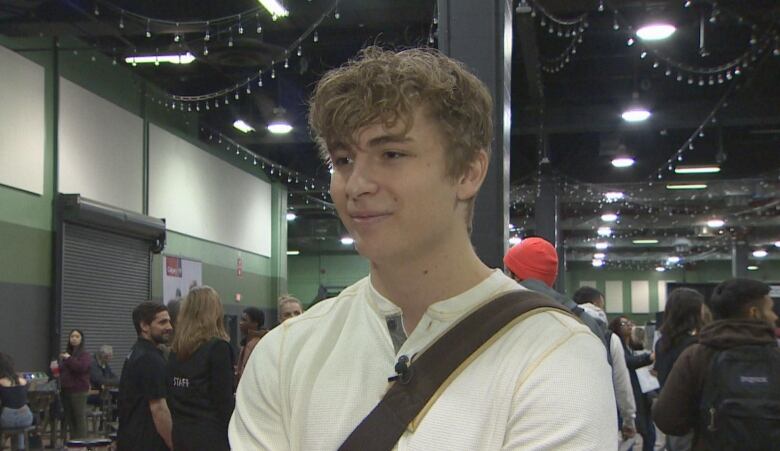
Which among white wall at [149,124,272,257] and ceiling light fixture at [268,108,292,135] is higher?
ceiling light fixture at [268,108,292,135]

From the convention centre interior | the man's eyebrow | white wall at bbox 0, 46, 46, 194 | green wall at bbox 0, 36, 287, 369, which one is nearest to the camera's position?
the man's eyebrow

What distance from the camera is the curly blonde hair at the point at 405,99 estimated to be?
4.06ft

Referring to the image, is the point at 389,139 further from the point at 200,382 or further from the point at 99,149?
the point at 99,149

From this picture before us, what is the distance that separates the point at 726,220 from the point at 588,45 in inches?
552

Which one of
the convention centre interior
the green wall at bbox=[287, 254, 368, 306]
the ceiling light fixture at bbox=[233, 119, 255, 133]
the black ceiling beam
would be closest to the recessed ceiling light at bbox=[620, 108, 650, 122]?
the convention centre interior

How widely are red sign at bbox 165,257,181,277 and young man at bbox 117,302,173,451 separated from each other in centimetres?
945

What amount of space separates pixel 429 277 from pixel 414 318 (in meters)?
0.07

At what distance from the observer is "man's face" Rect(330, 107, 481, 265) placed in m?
1.24

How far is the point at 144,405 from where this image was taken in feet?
16.1

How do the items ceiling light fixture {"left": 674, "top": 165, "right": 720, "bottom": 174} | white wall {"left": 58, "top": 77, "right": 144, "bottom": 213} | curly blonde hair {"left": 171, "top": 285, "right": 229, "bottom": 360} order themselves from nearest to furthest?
curly blonde hair {"left": 171, "top": 285, "right": 229, "bottom": 360} → white wall {"left": 58, "top": 77, "right": 144, "bottom": 213} → ceiling light fixture {"left": 674, "top": 165, "right": 720, "bottom": 174}

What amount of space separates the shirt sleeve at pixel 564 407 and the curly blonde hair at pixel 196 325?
3776mm

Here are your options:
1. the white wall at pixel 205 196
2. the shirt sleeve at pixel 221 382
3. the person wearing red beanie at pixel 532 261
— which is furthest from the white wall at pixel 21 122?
the person wearing red beanie at pixel 532 261

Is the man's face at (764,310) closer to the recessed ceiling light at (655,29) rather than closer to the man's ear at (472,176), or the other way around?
the man's ear at (472,176)

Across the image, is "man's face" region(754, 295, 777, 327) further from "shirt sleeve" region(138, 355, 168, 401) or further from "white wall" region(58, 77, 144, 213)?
"white wall" region(58, 77, 144, 213)
